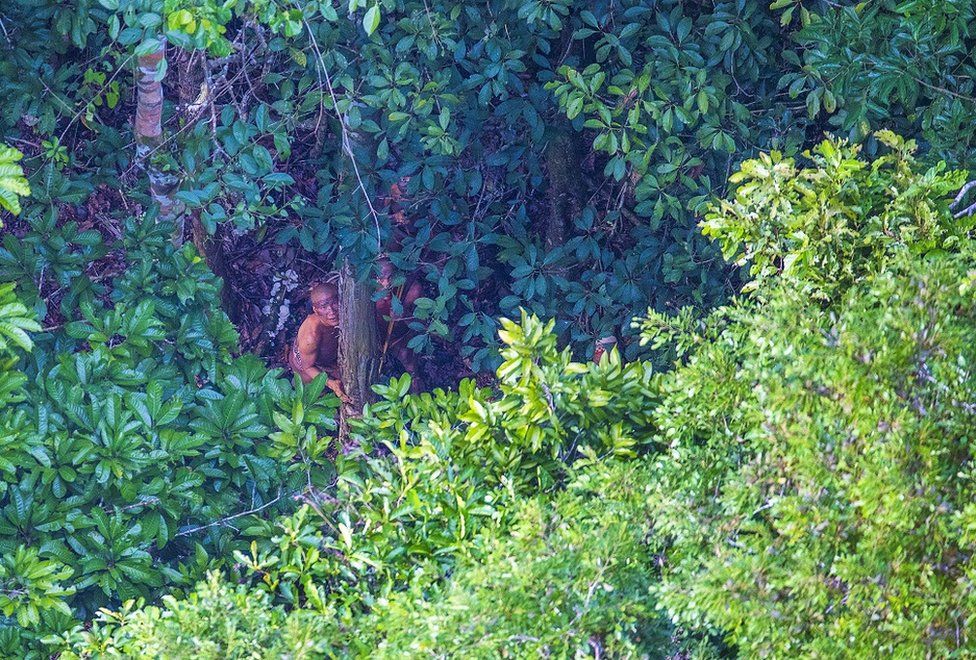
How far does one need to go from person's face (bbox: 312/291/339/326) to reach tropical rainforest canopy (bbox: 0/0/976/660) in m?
0.01

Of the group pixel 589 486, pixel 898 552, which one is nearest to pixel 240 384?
pixel 589 486

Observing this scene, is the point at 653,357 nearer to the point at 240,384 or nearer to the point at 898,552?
the point at 240,384

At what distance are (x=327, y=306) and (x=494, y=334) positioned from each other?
3.63 feet

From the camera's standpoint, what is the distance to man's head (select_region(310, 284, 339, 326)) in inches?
245

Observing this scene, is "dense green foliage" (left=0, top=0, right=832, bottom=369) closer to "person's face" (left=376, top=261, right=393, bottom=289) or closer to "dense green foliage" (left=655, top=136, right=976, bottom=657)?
"person's face" (left=376, top=261, right=393, bottom=289)

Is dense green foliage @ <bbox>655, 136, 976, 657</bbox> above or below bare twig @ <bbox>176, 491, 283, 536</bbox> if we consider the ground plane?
above

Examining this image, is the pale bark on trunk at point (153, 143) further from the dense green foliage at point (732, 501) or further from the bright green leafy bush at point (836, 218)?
the bright green leafy bush at point (836, 218)

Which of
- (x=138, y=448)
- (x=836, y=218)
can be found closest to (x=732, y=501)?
(x=836, y=218)

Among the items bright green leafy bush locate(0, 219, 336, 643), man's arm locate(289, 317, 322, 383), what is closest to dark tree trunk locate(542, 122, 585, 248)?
man's arm locate(289, 317, 322, 383)

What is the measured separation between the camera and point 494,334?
571 centimetres

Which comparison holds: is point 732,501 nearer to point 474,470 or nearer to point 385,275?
point 474,470

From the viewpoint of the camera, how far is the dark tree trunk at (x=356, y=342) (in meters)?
5.98

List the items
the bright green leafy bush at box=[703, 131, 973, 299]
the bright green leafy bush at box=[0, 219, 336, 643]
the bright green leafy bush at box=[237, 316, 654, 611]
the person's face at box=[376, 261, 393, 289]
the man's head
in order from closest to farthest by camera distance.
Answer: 1. the bright green leafy bush at box=[703, 131, 973, 299]
2. the bright green leafy bush at box=[237, 316, 654, 611]
3. the bright green leafy bush at box=[0, 219, 336, 643]
4. the person's face at box=[376, 261, 393, 289]
5. the man's head

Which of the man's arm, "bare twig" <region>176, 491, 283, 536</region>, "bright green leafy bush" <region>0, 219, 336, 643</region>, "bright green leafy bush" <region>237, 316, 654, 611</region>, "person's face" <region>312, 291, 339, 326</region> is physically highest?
"bright green leafy bush" <region>237, 316, 654, 611</region>
